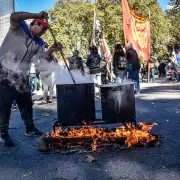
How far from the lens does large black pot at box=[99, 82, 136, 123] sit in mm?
4590

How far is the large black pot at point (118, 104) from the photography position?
459 cm

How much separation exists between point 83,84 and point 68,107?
15.5 inches

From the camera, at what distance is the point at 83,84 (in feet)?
15.1

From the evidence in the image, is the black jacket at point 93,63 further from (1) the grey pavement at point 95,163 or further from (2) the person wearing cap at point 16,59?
(1) the grey pavement at point 95,163

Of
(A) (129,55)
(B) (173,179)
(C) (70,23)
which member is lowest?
(B) (173,179)

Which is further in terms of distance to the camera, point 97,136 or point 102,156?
point 97,136

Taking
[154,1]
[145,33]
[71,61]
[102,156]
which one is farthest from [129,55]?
[154,1]

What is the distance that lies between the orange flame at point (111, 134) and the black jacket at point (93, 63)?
667cm

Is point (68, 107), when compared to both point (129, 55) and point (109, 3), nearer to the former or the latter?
point (129, 55)

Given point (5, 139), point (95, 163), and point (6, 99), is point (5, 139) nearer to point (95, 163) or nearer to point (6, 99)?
point (6, 99)

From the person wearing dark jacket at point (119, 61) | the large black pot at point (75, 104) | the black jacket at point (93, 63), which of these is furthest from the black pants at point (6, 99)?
the black jacket at point (93, 63)

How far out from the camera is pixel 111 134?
457cm

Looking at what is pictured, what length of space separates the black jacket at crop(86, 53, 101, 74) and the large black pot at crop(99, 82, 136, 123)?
6910 millimetres

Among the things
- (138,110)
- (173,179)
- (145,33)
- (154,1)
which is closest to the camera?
(173,179)
